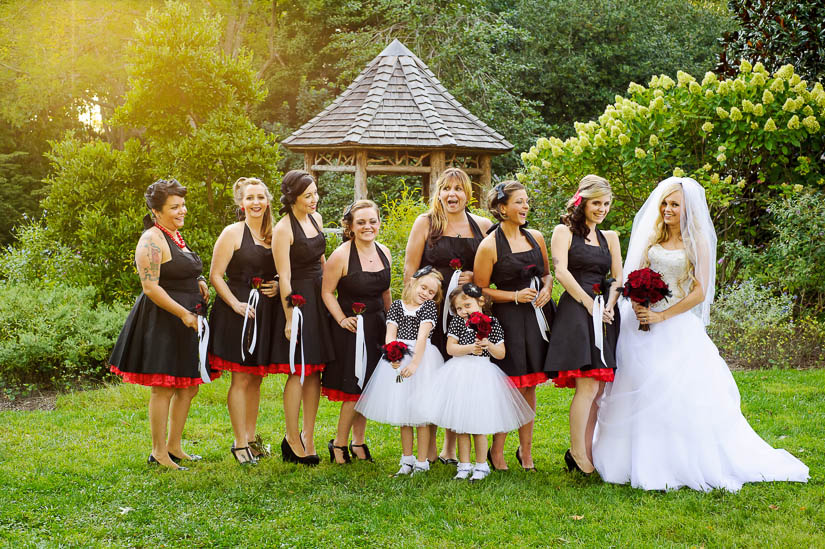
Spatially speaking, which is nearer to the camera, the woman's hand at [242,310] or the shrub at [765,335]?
the woman's hand at [242,310]

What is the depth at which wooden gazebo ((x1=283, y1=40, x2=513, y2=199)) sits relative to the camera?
1248 centimetres

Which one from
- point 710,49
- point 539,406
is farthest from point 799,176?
point 710,49

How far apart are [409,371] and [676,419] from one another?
1.73 m

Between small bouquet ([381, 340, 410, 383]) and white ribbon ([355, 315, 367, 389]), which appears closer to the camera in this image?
small bouquet ([381, 340, 410, 383])

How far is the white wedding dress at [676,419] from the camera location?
466cm

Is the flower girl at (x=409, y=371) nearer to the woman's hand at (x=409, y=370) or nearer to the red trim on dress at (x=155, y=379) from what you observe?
the woman's hand at (x=409, y=370)

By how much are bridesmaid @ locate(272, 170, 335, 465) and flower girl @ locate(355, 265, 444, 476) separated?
0.50 m

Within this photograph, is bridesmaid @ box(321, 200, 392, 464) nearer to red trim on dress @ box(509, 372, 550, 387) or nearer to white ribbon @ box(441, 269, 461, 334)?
white ribbon @ box(441, 269, 461, 334)

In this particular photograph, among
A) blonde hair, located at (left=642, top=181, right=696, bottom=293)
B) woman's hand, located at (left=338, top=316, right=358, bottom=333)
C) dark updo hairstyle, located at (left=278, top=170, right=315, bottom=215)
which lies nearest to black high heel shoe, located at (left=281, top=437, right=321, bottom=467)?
woman's hand, located at (left=338, top=316, right=358, bottom=333)

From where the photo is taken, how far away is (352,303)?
5.37 meters

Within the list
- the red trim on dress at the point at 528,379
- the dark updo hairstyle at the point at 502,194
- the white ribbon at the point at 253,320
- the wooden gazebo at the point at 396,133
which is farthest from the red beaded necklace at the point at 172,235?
the wooden gazebo at the point at 396,133

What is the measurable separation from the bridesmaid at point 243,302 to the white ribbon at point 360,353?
2.08 feet

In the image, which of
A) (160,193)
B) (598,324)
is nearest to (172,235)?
(160,193)

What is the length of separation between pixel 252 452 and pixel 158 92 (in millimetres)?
5366
